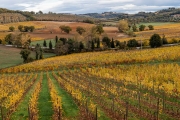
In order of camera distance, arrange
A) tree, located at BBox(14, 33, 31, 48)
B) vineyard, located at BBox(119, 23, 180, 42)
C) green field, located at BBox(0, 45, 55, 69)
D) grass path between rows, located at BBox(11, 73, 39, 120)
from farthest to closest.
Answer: tree, located at BBox(14, 33, 31, 48)
vineyard, located at BBox(119, 23, 180, 42)
green field, located at BBox(0, 45, 55, 69)
grass path between rows, located at BBox(11, 73, 39, 120)

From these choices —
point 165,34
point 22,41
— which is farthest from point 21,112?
point 165,34

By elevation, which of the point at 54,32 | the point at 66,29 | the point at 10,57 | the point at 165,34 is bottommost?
the point at 10,57

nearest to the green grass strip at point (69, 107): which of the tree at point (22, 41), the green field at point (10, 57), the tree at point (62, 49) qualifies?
the green field at point (10, 57)

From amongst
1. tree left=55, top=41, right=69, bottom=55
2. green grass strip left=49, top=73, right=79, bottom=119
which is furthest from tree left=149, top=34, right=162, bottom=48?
green grass strip left=49, top=73, right=79, bottom=119

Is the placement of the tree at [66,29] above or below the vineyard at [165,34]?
above

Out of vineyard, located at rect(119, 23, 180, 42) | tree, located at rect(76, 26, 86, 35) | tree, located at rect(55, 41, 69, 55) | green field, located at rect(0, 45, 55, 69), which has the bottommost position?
green field, located at rect(0, 45, 55, 69)

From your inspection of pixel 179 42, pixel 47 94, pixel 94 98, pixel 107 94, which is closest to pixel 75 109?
pixel 94 98

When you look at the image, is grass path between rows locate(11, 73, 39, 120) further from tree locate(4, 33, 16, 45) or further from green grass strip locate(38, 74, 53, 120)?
tree locate(4, 33, 16, 45)

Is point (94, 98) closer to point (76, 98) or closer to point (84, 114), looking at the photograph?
point (76, 98)

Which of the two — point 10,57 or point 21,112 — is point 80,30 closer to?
point 10,57

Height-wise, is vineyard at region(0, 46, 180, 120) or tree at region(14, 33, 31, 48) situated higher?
tree at region(14, 33, 31, 48)

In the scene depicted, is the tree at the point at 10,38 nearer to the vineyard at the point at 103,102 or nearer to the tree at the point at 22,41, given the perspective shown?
the tree at the point at 22,41

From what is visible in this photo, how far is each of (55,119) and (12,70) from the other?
126 ft

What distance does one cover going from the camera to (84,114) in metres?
19.4
